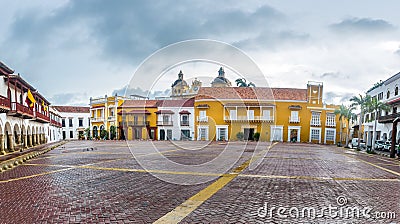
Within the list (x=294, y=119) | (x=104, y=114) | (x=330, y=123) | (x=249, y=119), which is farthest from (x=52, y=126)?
(x=330, y=123)

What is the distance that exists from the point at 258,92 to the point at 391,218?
3979cm

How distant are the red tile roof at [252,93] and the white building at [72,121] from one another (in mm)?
32884

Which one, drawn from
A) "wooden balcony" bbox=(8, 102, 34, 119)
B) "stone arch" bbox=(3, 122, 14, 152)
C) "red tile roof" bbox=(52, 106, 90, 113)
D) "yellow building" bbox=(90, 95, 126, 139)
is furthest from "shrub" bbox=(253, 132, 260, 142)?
"red tile roof" bbox=(52, 106, 90, 113)

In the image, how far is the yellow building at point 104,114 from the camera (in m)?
47.7

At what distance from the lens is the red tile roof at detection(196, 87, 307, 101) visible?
42125mm

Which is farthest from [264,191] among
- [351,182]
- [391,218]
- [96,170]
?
[96,170]

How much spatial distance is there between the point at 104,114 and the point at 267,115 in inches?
1185

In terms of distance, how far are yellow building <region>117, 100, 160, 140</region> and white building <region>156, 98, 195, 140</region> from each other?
1186 millimetres

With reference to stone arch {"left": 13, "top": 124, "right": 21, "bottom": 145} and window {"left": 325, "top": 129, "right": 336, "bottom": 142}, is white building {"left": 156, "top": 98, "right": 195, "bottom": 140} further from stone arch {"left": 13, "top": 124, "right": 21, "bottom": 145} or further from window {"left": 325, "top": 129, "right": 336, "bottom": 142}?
stone arch {"left": 13, "top": 124, "right": 21, "bottom": 145}

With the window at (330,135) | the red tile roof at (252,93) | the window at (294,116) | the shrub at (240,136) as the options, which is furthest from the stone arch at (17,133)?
the window at (330,135)

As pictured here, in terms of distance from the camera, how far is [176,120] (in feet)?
147

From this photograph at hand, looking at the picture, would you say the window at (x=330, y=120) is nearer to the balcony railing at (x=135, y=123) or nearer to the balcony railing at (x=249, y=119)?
the balcony railing at (x=249, y=119)

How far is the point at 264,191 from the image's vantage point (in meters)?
7.13

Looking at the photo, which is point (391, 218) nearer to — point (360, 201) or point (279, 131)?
point (360, 201)
